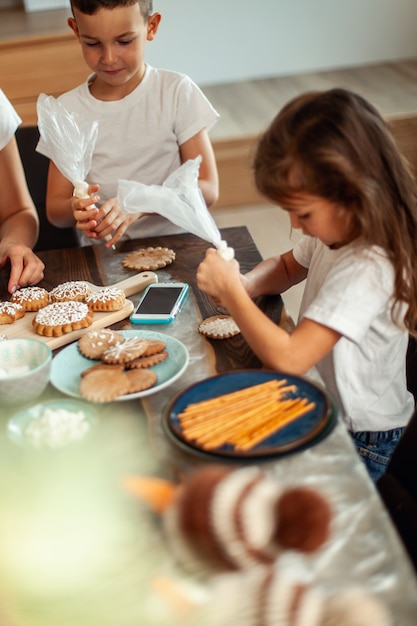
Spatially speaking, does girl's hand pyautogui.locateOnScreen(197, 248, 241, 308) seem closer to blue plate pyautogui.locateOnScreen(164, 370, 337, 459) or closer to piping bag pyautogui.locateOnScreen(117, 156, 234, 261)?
piping bag pyautogui.locateOnScreen(117, 156, 234, 261)

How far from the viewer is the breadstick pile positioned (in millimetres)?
965

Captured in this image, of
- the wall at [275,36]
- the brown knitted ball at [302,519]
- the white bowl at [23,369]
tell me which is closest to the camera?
the brown knitted ball at [302,519]

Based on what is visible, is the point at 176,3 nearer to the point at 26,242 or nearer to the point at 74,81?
the point at 74,81

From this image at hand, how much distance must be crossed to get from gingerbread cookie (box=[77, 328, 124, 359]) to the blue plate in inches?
9.3

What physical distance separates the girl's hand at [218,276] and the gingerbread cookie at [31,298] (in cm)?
35

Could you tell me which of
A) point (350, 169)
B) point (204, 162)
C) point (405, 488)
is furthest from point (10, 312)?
point (204, 162)

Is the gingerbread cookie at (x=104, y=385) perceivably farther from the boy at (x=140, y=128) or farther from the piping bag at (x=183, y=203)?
the boy at (x=140, y=128)

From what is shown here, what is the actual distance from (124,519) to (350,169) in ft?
2.21

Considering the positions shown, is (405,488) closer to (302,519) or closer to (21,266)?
(302,519)

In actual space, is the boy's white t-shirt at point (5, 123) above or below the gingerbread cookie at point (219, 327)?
above

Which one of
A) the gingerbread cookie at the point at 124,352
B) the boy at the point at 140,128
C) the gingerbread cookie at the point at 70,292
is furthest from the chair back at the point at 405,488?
the boy at the point at 140,128

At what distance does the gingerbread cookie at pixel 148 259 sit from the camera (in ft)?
5.34

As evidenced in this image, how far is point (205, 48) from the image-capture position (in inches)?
191

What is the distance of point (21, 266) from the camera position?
1.63 meters
